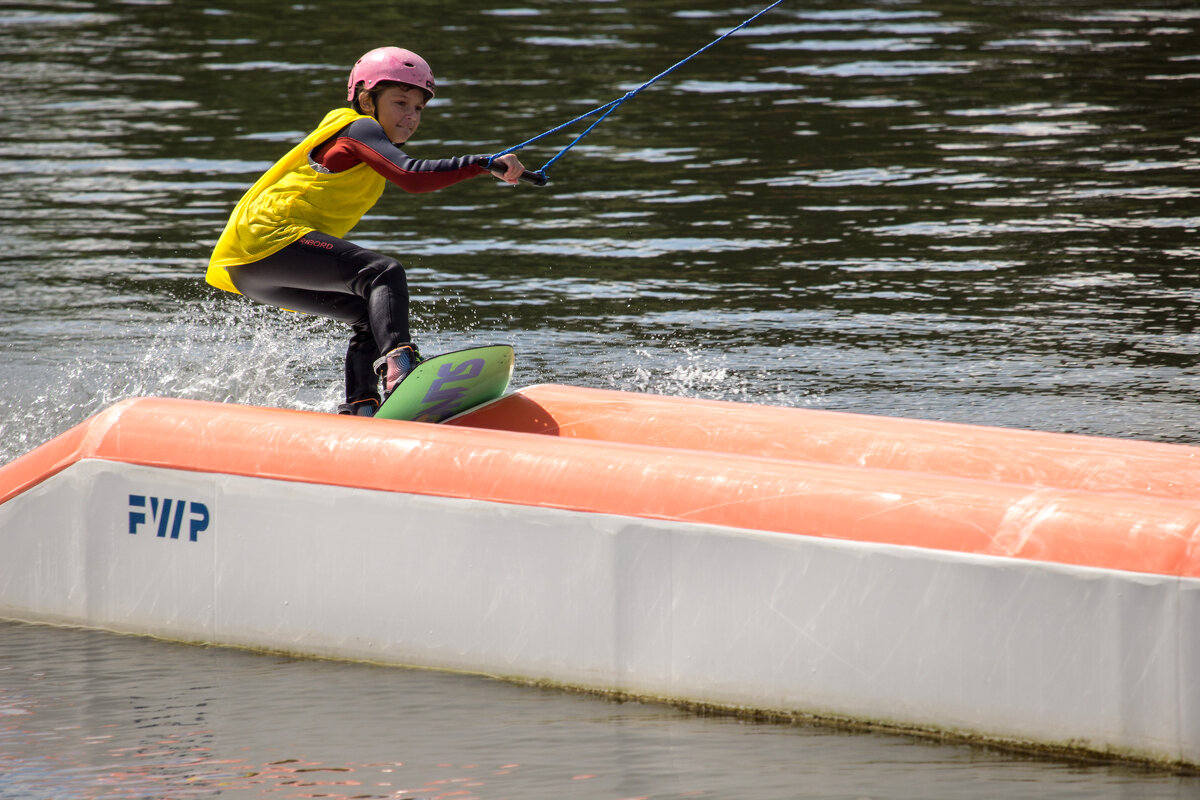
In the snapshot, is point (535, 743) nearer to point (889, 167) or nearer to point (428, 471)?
point (428, 471)

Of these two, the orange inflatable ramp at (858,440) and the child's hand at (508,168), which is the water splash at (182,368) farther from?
the child's hand at (508,168)

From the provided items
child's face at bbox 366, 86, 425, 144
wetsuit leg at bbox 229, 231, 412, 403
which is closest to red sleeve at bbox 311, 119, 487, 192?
child's face at bbox 366, 86, 425, 144

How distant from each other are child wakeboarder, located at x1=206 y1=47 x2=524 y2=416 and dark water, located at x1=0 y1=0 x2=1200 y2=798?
1.38m

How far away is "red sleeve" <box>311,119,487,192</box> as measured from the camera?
5922mm

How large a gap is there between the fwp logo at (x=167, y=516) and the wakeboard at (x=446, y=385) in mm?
712

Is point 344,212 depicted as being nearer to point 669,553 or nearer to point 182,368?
point 669,553

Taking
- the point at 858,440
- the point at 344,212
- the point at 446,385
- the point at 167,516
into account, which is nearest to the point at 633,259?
the point at 344,212

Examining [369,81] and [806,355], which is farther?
[806,355]

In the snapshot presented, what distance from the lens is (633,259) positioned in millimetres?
11516

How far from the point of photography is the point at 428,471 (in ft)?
17.0

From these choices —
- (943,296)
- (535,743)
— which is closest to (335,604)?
(535,743)

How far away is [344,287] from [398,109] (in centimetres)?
68

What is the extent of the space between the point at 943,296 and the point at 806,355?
5.25 ft

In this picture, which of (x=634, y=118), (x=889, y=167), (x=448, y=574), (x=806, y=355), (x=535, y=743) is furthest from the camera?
(x=634, y=118)
